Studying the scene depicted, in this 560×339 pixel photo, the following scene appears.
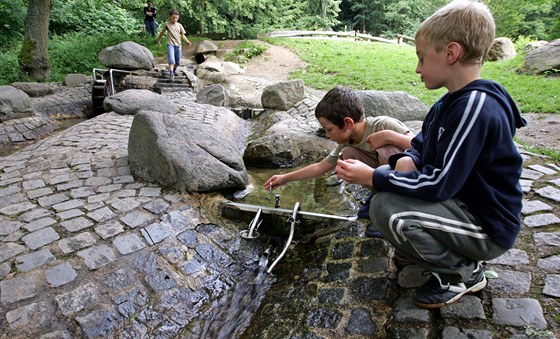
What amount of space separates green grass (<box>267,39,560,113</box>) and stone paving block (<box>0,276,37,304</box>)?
7111 millimetres

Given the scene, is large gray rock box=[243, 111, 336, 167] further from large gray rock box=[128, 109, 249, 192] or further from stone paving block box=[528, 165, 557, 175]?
stone paving block box=[528, 165, 557, 175]

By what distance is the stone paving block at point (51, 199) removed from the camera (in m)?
3.36

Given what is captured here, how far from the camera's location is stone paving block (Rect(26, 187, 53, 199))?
3.50 meters

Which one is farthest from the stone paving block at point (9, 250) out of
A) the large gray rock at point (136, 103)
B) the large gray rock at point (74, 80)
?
the large gray rock at point (74, 80)

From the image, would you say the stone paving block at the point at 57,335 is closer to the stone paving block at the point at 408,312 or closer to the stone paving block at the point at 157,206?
the stone paving block at the point at 157,206

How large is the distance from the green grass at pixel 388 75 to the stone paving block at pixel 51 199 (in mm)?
6587

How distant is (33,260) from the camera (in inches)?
102

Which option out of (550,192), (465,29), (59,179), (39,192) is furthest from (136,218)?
(550,192)

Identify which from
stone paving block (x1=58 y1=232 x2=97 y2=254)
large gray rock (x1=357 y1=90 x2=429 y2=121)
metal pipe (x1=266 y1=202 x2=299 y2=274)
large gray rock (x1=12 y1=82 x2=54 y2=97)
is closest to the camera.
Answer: stone paving block (x1=58 y1=232 x2=97 y2=254)

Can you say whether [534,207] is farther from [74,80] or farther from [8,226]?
[74,80]

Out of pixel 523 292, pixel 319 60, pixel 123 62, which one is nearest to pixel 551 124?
pixel 523 292

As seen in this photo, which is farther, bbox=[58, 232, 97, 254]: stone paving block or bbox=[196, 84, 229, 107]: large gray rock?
bbox=[196, 84, 229, 107]: large gray rock

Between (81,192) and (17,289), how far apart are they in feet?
4.47

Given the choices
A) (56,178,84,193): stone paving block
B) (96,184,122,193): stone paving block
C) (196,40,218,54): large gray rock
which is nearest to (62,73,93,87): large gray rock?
(196,40,218,54): large gray rock
